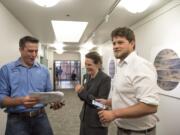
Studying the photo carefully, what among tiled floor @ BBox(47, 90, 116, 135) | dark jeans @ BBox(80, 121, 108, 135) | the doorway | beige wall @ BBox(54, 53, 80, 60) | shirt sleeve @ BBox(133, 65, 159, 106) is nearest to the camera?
shirt sleeve @ BBox(133, 65, 159, 106)

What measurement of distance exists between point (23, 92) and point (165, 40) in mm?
2519

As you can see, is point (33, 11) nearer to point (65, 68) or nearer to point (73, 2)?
point (73, 2)

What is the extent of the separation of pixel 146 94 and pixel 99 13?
9.77 feet

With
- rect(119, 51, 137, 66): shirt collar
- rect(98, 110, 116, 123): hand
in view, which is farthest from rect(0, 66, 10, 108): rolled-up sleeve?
rect(119, 51, 137, 66): shirt collar

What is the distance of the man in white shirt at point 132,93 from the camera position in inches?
53.7

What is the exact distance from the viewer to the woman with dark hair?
7.34 feet

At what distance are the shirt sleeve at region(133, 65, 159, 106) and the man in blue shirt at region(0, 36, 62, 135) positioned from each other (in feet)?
3.12

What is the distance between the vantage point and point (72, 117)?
5.48m

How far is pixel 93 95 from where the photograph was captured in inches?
89.7

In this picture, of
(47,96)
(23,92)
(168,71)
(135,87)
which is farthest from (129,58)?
(168,71)

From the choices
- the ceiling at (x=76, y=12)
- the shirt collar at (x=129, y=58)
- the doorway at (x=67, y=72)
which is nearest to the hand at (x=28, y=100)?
the shirt collar at (x=129, y=58)

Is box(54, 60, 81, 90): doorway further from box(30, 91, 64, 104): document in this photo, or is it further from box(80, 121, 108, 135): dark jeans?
box(30, 91, 64, 104): document

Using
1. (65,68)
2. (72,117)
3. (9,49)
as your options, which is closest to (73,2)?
(9,49)

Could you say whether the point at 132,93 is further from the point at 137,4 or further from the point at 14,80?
the point at 137,4
